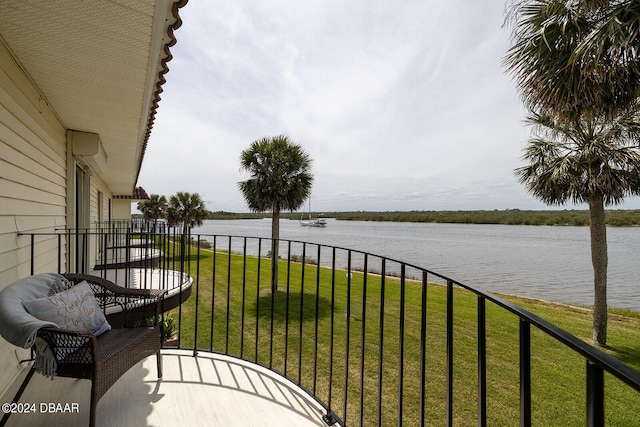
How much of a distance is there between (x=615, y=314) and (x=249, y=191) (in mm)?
11341

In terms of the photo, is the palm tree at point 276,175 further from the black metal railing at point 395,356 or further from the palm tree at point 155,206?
the palm tree at point 155,206

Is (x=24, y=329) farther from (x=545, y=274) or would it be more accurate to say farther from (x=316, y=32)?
(x=545, y=274)

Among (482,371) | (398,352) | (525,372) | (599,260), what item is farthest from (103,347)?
(599,260)

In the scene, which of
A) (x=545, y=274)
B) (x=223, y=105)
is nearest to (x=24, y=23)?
(x=223, y=105)

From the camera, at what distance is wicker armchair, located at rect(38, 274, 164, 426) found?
1.56m

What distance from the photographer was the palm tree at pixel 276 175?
10117mm

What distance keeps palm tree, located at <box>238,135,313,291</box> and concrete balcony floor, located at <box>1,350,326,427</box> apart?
7695 mm

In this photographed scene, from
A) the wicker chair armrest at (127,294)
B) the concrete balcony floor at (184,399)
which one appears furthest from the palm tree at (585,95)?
the wicker chair armrest at (127,294)

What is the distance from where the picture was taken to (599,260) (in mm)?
6605

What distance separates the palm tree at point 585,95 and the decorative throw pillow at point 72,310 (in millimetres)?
5123

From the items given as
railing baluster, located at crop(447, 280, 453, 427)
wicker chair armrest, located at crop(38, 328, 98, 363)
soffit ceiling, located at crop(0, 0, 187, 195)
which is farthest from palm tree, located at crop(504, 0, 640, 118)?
wicker chair armrest, located at crop(38, 328, 98, 363)

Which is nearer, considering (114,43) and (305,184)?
(114,43)

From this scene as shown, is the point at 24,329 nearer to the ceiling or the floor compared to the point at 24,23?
nearer to the floor

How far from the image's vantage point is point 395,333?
6.82 metres
